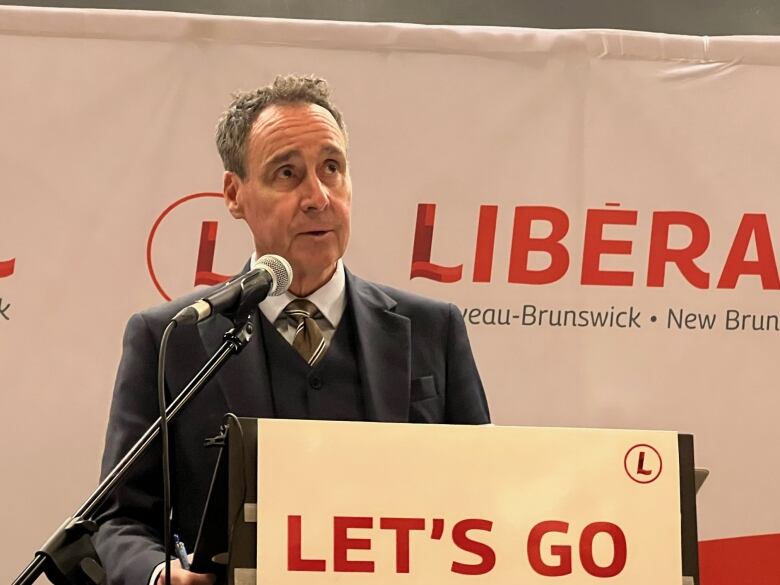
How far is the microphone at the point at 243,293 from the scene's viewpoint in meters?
1.50

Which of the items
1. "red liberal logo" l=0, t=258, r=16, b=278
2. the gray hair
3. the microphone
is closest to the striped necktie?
the gray hair

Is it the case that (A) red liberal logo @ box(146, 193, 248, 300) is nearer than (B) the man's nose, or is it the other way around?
(B) the man's nose

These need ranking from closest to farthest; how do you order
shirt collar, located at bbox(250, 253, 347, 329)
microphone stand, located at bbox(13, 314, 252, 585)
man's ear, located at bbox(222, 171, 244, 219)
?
microphone stand, located at bbox(13, 314, 252, 585) → shirt collar, located at bbox(250, 253, 347, 329) → man's ear, located at bbox(222, 171, 244, 219)

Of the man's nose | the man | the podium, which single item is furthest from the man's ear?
the podium

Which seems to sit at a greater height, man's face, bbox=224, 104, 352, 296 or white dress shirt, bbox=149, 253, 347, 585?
man's face, bbox=224, 104, 352, 296

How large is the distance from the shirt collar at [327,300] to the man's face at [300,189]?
0.02 meters

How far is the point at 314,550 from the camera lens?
1.45 m

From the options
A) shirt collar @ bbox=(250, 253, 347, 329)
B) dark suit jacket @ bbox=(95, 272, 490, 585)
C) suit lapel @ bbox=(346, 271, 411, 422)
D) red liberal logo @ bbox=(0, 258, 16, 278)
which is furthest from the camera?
red liberal logo @ bbox=(0, 258, 16, 278)

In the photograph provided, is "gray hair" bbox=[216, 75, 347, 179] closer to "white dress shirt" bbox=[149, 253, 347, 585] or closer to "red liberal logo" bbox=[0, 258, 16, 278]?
"white dress shirt" bbox=[149, 253, 347, 585]

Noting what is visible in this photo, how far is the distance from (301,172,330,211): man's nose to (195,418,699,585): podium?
797 millimetres

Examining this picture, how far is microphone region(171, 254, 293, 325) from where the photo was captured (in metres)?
1.50

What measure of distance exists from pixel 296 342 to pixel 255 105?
1.66ft

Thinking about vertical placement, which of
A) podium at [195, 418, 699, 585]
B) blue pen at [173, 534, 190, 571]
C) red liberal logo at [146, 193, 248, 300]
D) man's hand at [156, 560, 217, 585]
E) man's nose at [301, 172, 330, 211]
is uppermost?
red liberal logo at [146, 193, 248, 300]

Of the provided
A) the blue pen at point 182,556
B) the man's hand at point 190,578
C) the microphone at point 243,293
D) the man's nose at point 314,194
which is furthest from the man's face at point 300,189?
the man's hand at point 190,578
